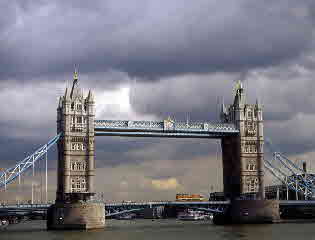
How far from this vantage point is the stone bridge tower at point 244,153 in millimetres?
130625

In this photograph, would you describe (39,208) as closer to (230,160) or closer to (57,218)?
(57,218)

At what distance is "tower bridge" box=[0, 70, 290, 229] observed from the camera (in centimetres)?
11219

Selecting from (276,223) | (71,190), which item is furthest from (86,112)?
(276,223)

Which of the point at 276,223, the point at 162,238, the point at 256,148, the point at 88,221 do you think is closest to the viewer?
the point at 162,238

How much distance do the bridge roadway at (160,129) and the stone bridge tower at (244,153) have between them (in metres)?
3.69

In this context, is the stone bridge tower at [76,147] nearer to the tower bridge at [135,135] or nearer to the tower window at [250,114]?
the tower bridge at [135,135]

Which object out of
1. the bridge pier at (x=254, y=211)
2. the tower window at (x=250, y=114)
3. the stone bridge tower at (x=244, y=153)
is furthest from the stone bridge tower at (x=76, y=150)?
the tower window at (x=250, y=114)

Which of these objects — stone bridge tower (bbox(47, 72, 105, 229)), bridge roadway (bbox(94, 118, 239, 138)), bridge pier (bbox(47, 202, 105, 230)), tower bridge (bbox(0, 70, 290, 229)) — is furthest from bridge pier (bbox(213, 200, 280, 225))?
bridge pier (bbox(47, 202, 105, 230))

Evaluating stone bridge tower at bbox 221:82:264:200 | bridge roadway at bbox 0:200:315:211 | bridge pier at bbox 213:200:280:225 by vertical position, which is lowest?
bridge pier at bbox 213:200:280:225

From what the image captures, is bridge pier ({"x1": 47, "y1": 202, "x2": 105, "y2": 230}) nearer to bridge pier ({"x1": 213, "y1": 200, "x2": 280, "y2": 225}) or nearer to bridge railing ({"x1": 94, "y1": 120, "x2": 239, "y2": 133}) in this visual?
bridge railing ({"x1": 94, "y1": 120, "x2": 239, "y2": 133})

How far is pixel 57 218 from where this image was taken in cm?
10950

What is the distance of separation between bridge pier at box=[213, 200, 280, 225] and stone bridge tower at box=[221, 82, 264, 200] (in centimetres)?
471

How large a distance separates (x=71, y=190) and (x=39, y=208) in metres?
6.95

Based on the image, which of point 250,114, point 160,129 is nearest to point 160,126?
point 160,129
